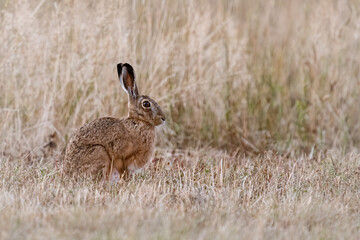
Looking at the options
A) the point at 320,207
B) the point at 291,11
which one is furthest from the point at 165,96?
the point at 320,207

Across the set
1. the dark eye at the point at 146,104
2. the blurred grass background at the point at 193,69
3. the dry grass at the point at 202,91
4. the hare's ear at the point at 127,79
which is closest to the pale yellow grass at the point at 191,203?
the dry grass at the point at 202,91

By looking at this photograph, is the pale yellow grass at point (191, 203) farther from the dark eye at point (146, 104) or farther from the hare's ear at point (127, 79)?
the hare's ear at point (127, 79)

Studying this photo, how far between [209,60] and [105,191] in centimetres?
375

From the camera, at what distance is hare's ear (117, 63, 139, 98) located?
5.99 metres

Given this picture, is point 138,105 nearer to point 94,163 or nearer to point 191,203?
point 94,163

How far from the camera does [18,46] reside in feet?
24.7

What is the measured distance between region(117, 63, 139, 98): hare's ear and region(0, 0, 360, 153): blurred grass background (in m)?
1.41

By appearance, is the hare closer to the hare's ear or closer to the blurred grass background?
the hare's ear

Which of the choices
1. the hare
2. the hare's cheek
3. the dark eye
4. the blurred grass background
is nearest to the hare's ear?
the hare

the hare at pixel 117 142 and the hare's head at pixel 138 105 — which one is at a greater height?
the hare's head at pixel 138 105

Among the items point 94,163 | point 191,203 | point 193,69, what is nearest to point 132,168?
point 94,163

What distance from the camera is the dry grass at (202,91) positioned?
18.4 feet

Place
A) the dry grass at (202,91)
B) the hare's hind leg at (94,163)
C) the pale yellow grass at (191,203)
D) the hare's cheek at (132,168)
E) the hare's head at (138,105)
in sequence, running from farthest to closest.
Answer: the hare's head at (138,105) → the hare's cheek at (132,168) → the dry grass at (202,91) → the hare's hind leg at (94,163) → the pale yellow grass at (191,203)

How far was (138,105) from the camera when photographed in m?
5.99
